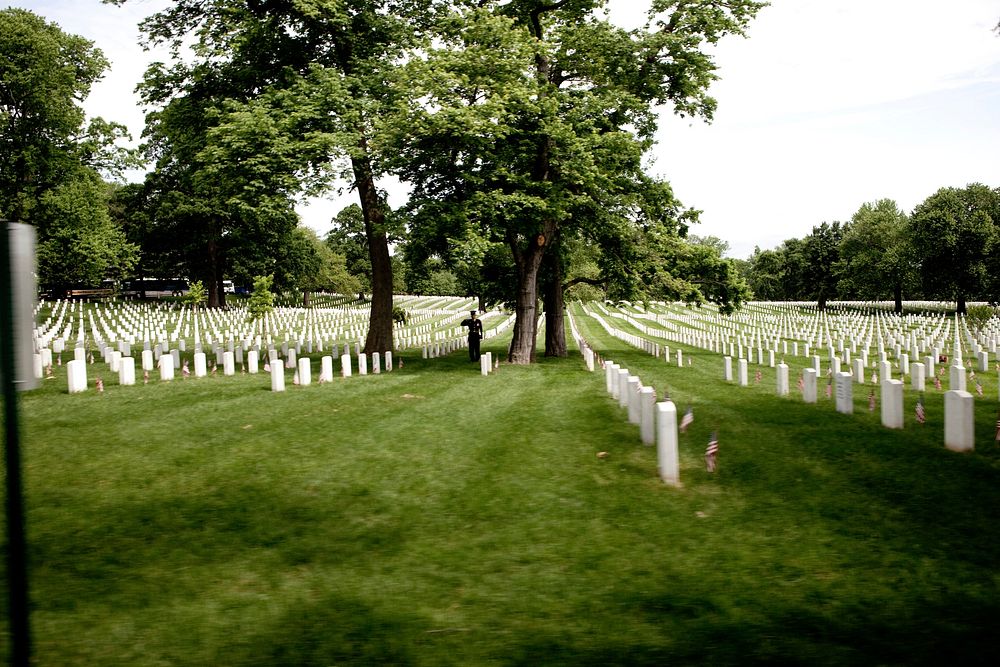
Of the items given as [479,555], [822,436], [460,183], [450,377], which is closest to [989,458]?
[822,436]

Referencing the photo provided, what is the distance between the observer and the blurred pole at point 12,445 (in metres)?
3.11

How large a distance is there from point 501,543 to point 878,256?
81647mm

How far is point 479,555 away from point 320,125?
17599 millimetres

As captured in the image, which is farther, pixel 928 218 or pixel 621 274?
pixel 928 218

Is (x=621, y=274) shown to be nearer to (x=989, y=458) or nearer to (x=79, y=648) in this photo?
(x=989, y=458)

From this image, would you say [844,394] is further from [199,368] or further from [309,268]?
[309,268]

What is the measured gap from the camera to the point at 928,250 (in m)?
61.8

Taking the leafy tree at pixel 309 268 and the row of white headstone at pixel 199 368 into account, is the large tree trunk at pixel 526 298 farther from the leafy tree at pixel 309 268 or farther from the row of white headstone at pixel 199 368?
the leafy tree at pixel 309 268

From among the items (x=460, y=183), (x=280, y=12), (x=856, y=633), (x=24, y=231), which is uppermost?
(x=280, y=12)

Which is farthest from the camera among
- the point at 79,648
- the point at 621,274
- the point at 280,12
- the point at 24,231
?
the point at 621,274

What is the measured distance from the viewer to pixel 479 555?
5875mm

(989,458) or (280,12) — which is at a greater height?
(280,12)

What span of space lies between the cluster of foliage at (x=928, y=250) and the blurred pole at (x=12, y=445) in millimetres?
68254

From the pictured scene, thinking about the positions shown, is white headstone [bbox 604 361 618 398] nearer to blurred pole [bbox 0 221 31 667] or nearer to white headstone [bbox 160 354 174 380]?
white headstone [bbox 160 354 174 380]
